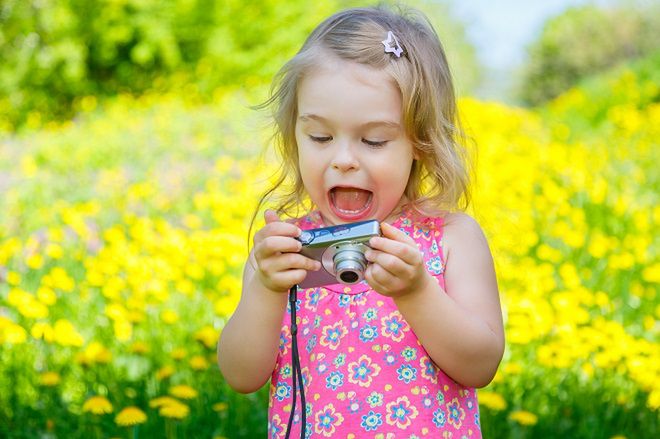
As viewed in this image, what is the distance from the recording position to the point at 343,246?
1354 millimetres

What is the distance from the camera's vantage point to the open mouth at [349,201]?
1.57 metres

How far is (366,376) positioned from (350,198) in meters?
0.31

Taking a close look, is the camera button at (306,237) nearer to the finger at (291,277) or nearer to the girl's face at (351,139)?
the finger at (291,277)

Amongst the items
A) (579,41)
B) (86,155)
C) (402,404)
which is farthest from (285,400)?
(579,41)

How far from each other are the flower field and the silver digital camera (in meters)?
0.67

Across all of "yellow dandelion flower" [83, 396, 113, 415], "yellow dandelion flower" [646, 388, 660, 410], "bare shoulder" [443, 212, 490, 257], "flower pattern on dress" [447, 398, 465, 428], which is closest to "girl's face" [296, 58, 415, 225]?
"bare shoulder" [443, 212, 490, 257]

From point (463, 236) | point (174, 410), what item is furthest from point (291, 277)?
point (174, 410)

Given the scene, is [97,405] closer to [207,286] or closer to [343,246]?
[343,246]

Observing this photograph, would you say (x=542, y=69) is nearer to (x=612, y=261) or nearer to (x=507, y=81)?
(x=507, y=81)

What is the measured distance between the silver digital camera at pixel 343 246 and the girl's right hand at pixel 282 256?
0.05 ft

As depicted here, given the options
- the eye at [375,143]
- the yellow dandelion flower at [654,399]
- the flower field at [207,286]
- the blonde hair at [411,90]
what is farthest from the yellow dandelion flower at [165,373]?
the yellow dandelion flower at [654,399]

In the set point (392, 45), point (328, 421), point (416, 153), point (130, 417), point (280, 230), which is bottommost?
point (328, 421)

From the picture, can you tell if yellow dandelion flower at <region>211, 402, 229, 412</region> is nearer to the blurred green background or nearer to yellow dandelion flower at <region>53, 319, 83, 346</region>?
the blurred green background

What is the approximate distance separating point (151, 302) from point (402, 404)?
1.77 metres
